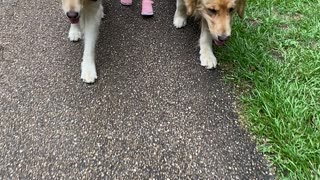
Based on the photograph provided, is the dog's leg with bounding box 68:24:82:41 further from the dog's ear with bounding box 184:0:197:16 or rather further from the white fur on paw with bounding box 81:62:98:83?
the dog's ear with bounding box 184:0:197:16

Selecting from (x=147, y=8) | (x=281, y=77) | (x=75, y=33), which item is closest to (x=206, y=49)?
(x=281, y=77)

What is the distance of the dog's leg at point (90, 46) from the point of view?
331 centimetres

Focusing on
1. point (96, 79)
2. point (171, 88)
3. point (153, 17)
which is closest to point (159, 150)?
point (171, 88)

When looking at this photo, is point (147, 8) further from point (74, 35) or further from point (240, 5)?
point (240, 5)

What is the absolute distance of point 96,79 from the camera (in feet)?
11.0

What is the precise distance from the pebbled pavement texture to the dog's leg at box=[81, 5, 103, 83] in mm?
97

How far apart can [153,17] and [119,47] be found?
0.72 m

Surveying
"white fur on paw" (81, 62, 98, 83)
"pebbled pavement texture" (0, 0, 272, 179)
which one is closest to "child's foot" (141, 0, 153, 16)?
"pebbled pavement texture" (0, 0, 272, 179)

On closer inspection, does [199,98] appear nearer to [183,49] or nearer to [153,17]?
[183,49]

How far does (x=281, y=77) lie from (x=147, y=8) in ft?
5.62

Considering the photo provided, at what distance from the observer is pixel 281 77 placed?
3389 millimetres

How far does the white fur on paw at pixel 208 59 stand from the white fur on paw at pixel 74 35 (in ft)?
4.09

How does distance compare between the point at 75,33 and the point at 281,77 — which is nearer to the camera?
the point at 281,77

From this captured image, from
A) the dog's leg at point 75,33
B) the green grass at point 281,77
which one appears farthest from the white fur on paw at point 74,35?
the green grass at point 281,77
